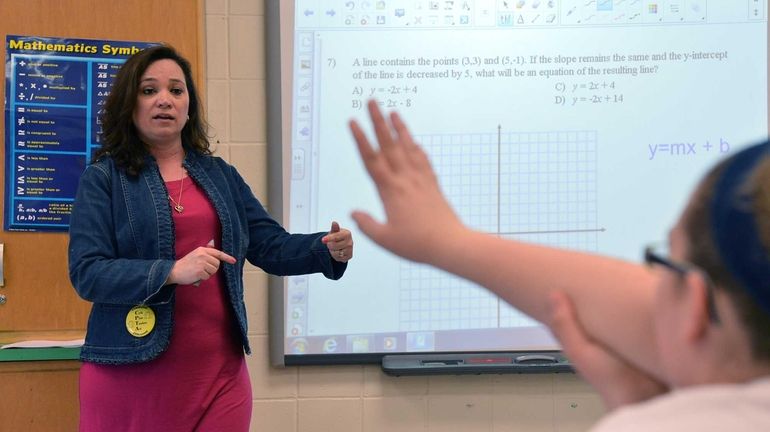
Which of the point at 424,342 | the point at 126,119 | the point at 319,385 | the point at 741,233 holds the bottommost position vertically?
the point at 319,385

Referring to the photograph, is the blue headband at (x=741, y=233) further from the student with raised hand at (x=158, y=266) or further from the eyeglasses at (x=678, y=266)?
the student with raised hand at (x=158, y=266)

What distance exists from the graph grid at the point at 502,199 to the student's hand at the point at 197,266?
1024mm

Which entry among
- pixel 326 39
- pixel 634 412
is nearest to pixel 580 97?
pixel 326 39

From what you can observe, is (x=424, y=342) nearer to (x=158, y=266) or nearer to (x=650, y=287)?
(x=158, y=266)

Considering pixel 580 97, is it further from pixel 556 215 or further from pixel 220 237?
pixel 220 237

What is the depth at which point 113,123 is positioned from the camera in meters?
1.79

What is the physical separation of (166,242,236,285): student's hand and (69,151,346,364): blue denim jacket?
1.2 inches

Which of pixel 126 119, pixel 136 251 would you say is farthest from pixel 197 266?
pixel 126 119

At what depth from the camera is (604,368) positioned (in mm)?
606

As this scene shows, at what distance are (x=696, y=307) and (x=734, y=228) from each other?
0.20ft

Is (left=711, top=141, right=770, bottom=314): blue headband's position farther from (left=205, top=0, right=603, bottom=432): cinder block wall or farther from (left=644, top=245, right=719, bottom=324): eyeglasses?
(left=205, top=0, right=603, bottom=432): cinder block wall

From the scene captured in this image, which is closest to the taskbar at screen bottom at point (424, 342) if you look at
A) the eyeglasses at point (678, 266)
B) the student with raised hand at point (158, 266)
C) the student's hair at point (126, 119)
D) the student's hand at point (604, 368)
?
the student with raised hand at point (158, 266)

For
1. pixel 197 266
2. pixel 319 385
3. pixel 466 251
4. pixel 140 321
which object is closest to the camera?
pixel 466 251

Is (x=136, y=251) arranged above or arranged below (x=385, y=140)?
below
